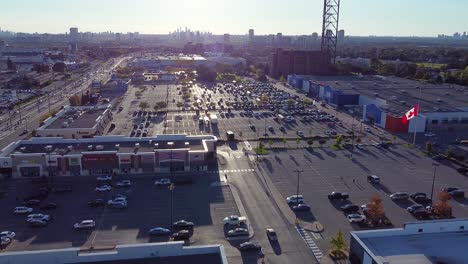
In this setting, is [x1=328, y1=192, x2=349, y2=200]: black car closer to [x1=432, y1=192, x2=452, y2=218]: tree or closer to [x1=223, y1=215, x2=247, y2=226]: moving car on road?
[x1=432, y1=192, x2=452, y2=218]: tree

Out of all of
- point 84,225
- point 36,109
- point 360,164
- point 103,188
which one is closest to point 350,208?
point 360,164

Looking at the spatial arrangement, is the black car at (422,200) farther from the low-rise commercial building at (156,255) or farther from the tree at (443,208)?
the low-rise commercial building at (156,255)

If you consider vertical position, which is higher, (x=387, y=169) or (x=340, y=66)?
(x=340, y=66)

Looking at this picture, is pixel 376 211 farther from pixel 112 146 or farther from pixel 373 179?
pixel 112 146

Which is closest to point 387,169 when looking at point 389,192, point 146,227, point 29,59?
point 389,192

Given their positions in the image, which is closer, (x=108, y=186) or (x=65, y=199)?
(x=65, y=199)

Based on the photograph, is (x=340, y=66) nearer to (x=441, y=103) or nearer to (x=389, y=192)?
(x=441, y=103)
